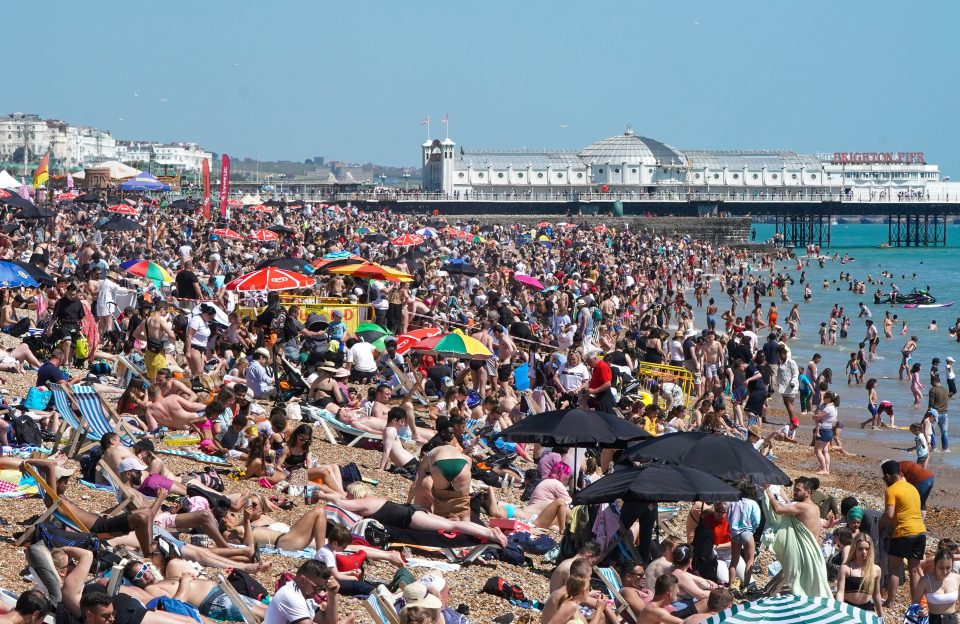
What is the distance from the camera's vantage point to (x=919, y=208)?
93.6 m

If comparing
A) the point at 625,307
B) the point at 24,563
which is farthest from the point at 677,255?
the point at 24,563

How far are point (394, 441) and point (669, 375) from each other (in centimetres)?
681

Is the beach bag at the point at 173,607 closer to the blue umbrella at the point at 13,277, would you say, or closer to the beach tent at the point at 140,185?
the blue umbrella at the point at 13,277

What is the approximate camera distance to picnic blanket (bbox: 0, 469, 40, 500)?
805cm

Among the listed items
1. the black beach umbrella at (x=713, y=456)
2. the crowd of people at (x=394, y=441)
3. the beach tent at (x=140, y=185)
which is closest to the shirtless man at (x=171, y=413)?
the crowd of people at (x=394, y=441)

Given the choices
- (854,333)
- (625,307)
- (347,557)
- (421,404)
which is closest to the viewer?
(347,557)

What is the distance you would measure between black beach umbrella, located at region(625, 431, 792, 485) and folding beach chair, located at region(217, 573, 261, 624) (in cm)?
332

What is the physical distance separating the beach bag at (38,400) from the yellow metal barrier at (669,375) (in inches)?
305

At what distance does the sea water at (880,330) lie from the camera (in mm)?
18750

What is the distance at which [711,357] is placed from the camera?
17484 mm

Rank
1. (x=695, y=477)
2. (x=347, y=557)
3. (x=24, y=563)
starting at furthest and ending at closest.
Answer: (x=695, y=477), (x=347, y=557), (x=24, y=563)

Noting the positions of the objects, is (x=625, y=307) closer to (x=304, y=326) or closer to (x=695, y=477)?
(x=304, y=326)

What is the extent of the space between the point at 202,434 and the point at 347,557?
3493 millimetres

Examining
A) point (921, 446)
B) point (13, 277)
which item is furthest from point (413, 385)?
point (921, 446)
